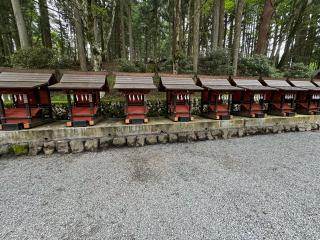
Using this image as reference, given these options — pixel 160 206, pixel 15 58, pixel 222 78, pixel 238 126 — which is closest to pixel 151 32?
pixel 15 58

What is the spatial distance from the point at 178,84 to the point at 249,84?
2.89 meters

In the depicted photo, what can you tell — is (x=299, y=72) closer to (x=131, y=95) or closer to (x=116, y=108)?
(x=131, y=95)

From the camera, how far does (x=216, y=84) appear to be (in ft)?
18.5

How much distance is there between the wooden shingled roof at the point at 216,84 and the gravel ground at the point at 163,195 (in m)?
2.06

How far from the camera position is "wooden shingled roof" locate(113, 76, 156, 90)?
465cm

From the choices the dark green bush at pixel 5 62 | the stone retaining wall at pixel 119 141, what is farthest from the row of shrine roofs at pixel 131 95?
the dark green bush at pixel 5 62

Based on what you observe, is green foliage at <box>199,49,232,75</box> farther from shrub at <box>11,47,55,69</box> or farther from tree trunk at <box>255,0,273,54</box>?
shrub at <box>11,47,55,69</box>

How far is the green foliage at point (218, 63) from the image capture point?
9242 mm

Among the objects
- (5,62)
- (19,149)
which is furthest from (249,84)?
(5,62)

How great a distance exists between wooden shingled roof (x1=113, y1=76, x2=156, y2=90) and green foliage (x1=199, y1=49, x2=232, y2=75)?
5732 mm

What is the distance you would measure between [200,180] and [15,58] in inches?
392

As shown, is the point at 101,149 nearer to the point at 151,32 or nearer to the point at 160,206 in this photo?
the point at 160,206

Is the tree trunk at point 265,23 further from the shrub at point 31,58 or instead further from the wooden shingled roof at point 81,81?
the shrub at point 31,58

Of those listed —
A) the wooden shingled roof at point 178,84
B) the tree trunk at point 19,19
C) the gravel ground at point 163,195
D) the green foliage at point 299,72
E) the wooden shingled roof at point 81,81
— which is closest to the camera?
the gravel ground at point 163,195
